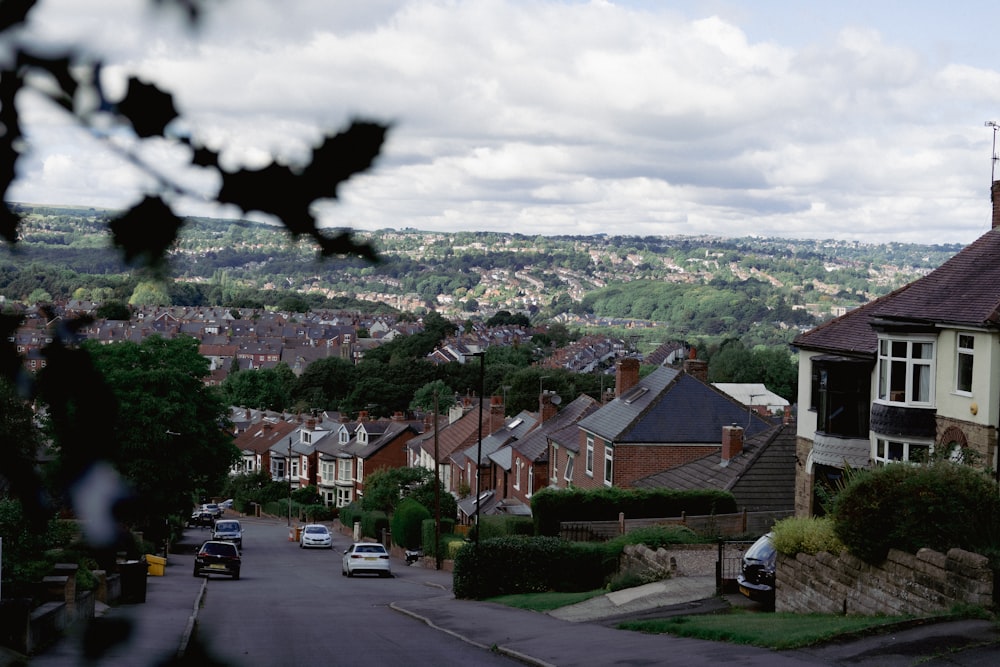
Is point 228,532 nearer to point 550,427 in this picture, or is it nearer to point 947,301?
point 550,427

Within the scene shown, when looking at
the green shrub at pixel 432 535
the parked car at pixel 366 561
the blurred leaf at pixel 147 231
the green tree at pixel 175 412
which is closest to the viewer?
the blurred leaf at pixel 147 231

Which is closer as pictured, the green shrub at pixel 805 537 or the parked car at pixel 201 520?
the green shrub at pixel 805 537

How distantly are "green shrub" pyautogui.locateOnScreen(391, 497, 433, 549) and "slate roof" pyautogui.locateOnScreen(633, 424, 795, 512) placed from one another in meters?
13.5

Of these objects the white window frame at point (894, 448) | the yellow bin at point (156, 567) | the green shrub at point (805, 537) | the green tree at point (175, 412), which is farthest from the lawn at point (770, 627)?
the green tree at point (175, 412)

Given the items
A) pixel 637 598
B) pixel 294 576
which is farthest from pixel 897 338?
pixel 294 576

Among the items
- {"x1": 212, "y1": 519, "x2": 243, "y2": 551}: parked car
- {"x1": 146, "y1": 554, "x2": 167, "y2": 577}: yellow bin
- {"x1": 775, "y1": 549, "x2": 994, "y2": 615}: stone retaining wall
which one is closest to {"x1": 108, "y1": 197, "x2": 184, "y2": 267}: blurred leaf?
{"x1": 775, "y1": 549, "x2": 994, "y2": 615}: stone retaining wall

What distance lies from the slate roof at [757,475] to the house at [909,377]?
13.6 feet

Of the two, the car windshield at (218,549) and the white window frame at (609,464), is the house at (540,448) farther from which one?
the car windshield at (218,549)

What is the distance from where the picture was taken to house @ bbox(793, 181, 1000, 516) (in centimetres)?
2209

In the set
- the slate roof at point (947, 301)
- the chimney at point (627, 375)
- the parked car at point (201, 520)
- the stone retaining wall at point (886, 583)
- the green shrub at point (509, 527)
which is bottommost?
the parked car at point (201, 520)

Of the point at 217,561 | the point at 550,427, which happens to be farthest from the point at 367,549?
the point at 550,427

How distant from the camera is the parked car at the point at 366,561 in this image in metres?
36.8

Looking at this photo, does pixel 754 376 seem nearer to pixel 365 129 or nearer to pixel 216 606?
pixel 216 606

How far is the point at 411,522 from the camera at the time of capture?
47.1 meters
